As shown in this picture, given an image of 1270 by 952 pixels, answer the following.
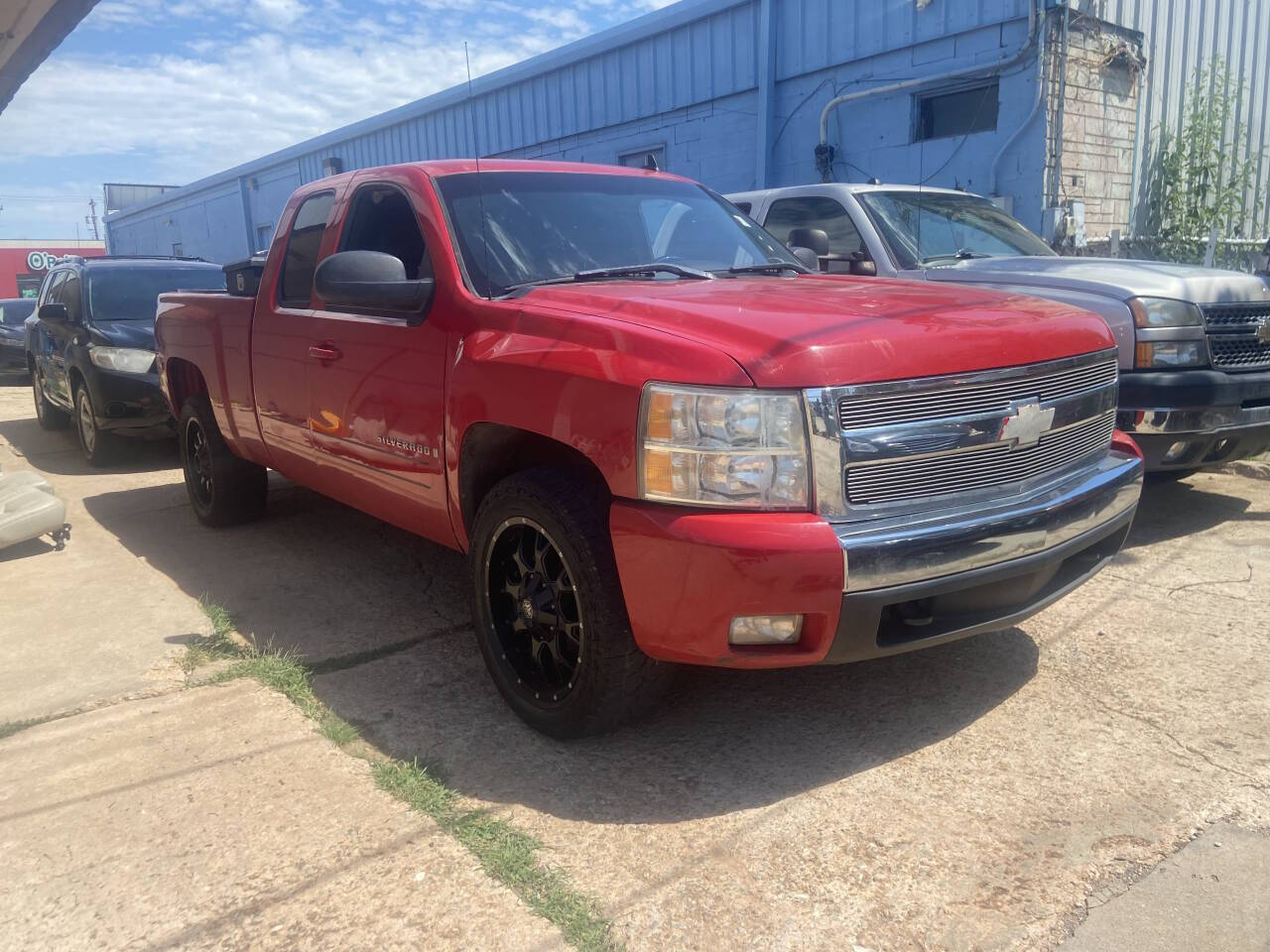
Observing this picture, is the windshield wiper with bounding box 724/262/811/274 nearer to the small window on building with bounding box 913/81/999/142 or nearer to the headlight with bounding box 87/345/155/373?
the headlight with bounding box 87/345/155/373

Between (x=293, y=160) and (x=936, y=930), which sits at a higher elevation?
(x=293, y=160)

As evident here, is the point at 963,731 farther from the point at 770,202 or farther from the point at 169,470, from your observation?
the point at 169,470

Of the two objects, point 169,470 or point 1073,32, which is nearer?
point 169,470

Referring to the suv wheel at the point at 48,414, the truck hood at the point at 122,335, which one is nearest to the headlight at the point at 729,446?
the truck hood at the point at 122,335

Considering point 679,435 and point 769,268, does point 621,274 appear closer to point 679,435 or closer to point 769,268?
point 769,268

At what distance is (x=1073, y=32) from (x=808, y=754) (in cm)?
829

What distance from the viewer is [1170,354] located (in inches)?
189

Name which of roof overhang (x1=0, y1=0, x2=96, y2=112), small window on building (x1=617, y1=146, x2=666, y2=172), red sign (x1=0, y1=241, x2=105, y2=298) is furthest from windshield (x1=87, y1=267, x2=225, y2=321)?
red sign (x1=0, y1=241, x2=105, y2=298)

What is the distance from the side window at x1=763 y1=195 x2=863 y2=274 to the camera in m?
6.00

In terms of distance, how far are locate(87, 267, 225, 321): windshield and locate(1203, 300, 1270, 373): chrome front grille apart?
25.6 ft

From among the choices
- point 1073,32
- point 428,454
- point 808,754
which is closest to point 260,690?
point 428,454

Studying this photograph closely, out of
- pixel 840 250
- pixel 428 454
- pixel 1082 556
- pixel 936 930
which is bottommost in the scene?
pixel 936 930

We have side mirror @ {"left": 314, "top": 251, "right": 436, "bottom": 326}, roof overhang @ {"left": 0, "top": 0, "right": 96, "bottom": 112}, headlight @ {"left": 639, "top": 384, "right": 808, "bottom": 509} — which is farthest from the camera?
roof overhang @ {"left": 0, "top": 0, "right": 96, "bottom": 112}

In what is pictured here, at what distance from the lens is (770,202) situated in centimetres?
652
